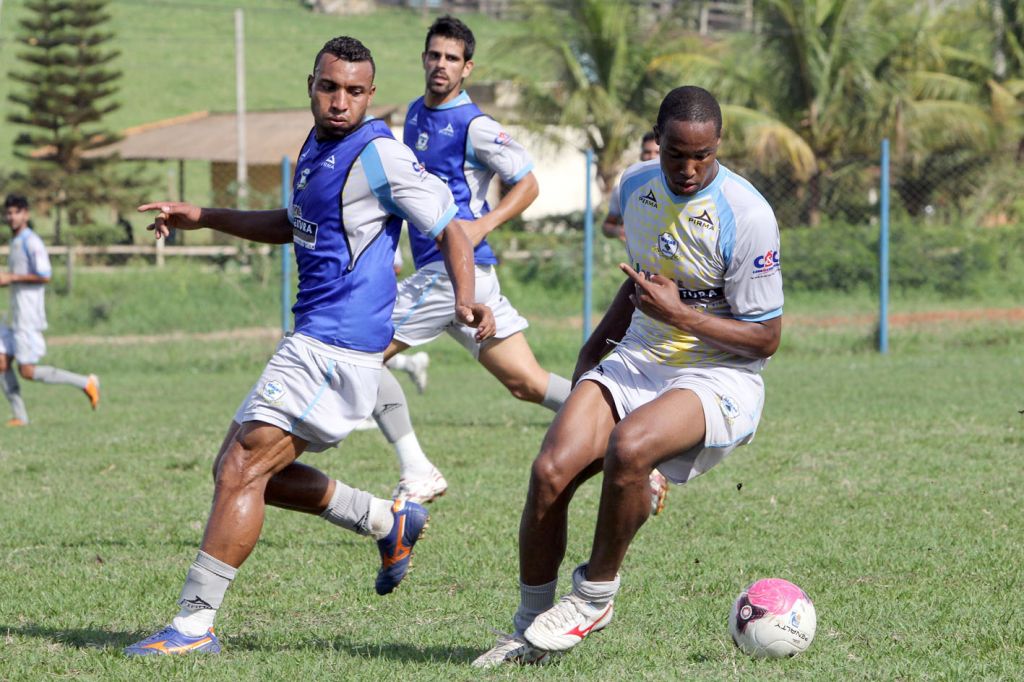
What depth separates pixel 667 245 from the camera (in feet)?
15.0

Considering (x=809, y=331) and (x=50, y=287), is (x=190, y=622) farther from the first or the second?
(x=50, y=287)

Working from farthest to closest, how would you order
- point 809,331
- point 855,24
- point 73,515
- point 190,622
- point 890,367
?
point 855,24
point 809,331
point 890,367
point 73,515
point 190,622

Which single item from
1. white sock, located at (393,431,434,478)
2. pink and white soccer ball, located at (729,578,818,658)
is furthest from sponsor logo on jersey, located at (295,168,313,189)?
white sock, located at (393,431,434,478)

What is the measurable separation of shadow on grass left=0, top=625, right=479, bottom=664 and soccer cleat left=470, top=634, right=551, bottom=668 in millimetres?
121

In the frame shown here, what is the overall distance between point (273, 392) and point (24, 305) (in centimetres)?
872

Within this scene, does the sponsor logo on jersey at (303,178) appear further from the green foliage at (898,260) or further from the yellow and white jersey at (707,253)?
the green foliage at (898,260)

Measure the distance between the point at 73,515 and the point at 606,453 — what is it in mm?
4083

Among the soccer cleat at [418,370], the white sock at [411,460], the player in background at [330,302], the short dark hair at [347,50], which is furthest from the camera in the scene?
the soccer cleat at [418,370]

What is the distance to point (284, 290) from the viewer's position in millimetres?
16062

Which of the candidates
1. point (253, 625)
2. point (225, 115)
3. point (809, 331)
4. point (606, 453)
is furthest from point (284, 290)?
point (225, 115)

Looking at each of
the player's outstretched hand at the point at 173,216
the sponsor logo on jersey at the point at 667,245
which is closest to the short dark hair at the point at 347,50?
the player's outstretched hand at the point at 173,216

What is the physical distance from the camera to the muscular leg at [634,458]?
166 inches

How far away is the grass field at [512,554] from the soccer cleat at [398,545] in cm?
13

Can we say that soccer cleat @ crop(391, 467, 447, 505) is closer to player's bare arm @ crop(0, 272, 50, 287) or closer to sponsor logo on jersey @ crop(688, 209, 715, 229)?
sponsor logo on jersey @ crop(688, 209, 715, 229)
